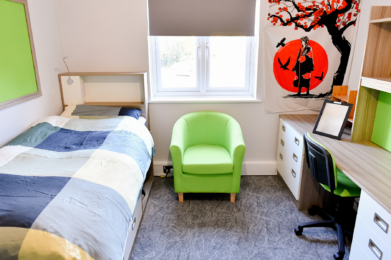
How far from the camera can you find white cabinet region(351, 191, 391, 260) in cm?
145

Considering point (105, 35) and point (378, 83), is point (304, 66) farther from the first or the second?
point (105, 35)

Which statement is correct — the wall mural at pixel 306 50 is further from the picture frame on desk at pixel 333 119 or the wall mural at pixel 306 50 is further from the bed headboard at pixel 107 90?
the bed headboard at pixel 107 90

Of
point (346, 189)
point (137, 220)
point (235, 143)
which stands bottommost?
point (137, 220)

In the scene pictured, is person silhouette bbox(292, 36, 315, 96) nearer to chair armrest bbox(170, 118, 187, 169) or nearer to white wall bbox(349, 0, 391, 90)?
white wall bbox(349, 0, 391, 90)

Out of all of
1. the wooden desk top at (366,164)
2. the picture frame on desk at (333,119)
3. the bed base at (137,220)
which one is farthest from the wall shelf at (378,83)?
the bed base at (137,220)

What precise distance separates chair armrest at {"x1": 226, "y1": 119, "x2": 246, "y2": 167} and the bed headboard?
0.91 m

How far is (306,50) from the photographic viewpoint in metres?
2.95

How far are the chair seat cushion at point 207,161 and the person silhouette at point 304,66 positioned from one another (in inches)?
44.0

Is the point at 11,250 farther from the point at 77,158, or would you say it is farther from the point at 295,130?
the point at 295,130

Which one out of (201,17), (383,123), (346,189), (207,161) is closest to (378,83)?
(383,123)

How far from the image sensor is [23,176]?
5.02 ft

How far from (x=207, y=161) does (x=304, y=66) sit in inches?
58.7

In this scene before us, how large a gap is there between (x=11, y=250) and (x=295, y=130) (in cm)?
231

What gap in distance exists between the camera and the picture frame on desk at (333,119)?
7.75 feet
